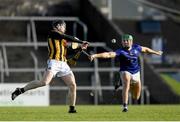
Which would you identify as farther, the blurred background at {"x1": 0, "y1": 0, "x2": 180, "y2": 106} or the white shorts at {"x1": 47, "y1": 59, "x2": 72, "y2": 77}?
the blurred background at {"x1": 0, "y1": 0, "x2": 180, "y2": 106}

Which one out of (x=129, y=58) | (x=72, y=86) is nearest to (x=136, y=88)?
(x=129, y=58)

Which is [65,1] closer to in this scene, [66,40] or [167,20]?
[167,20]

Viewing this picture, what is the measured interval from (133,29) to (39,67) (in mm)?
5612

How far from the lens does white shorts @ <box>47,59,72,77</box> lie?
17.6m

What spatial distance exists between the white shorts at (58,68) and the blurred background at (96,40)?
44.1ft

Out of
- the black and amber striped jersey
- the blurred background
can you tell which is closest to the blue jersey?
the black and amber striped jersey

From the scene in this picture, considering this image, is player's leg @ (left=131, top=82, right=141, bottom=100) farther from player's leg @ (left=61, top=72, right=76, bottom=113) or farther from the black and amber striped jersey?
the black and amber striped jersey

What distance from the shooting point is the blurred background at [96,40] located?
106 ft

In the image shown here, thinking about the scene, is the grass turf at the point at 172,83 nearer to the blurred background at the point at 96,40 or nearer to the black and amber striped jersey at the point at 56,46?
the blurred background at the point at 96,40

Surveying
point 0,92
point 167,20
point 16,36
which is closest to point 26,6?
point 16,36

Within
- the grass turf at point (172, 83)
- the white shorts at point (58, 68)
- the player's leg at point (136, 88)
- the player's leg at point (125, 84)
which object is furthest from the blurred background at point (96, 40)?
the white shorts at point (58, 68)

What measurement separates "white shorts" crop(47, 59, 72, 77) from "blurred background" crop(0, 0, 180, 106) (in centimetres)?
1345

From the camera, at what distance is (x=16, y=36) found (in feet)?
119

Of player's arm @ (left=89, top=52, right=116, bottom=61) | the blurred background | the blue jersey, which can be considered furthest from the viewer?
the blurred background
